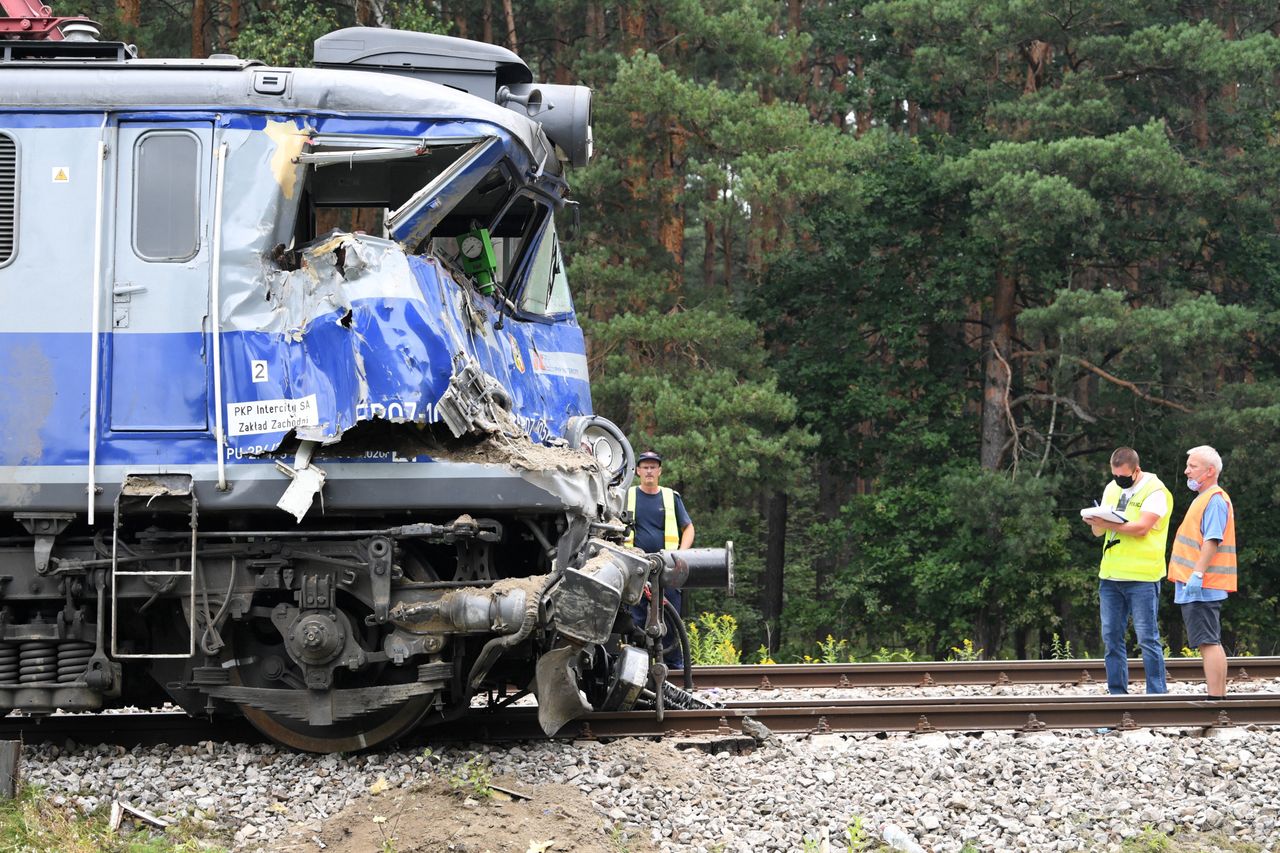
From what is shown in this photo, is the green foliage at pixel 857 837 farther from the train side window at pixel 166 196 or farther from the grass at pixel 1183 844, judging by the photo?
the train side window at pixel 166 196

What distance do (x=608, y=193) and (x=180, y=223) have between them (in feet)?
60.7

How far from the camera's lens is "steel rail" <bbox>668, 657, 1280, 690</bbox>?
10.7 metres

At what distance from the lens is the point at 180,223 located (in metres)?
7.27

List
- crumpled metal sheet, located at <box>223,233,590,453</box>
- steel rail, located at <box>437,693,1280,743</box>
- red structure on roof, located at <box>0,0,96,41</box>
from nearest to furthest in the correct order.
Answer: crumpled metal sheet, located at <box>223,233,590,453</box>, red structure on roof, located at <box>0,0,96,41</box>, steel rail, located at <box>437,693,1280,743</box>

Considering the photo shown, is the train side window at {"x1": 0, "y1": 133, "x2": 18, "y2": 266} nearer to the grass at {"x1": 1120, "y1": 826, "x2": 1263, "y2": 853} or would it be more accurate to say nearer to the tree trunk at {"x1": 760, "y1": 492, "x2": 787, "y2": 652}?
the grass at {"x1": 1120, "y1": 826, "x2": 1263, "y2": 853}

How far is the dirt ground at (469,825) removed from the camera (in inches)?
254

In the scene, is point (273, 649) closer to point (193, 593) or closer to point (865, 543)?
point (193, 593)

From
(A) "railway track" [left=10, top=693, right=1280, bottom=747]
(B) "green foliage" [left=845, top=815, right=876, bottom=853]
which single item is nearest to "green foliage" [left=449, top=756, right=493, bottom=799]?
(A) "railway track" [left=10, top=693, right=1280, bottom=747]

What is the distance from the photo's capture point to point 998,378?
25.8m

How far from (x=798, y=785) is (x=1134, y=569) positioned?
3376 millimetres

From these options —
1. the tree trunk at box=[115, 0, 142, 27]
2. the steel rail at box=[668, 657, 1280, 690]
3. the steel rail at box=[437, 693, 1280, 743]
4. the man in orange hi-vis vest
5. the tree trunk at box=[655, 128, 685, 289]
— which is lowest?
the steel rail at box=[668, 657, 1280, 690]

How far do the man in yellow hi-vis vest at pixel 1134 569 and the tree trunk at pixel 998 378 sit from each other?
15330 millimetres

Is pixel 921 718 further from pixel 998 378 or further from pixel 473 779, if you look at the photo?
pixel 998 378

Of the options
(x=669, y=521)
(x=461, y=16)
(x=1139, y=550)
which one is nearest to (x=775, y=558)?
(x=461, y=16)
